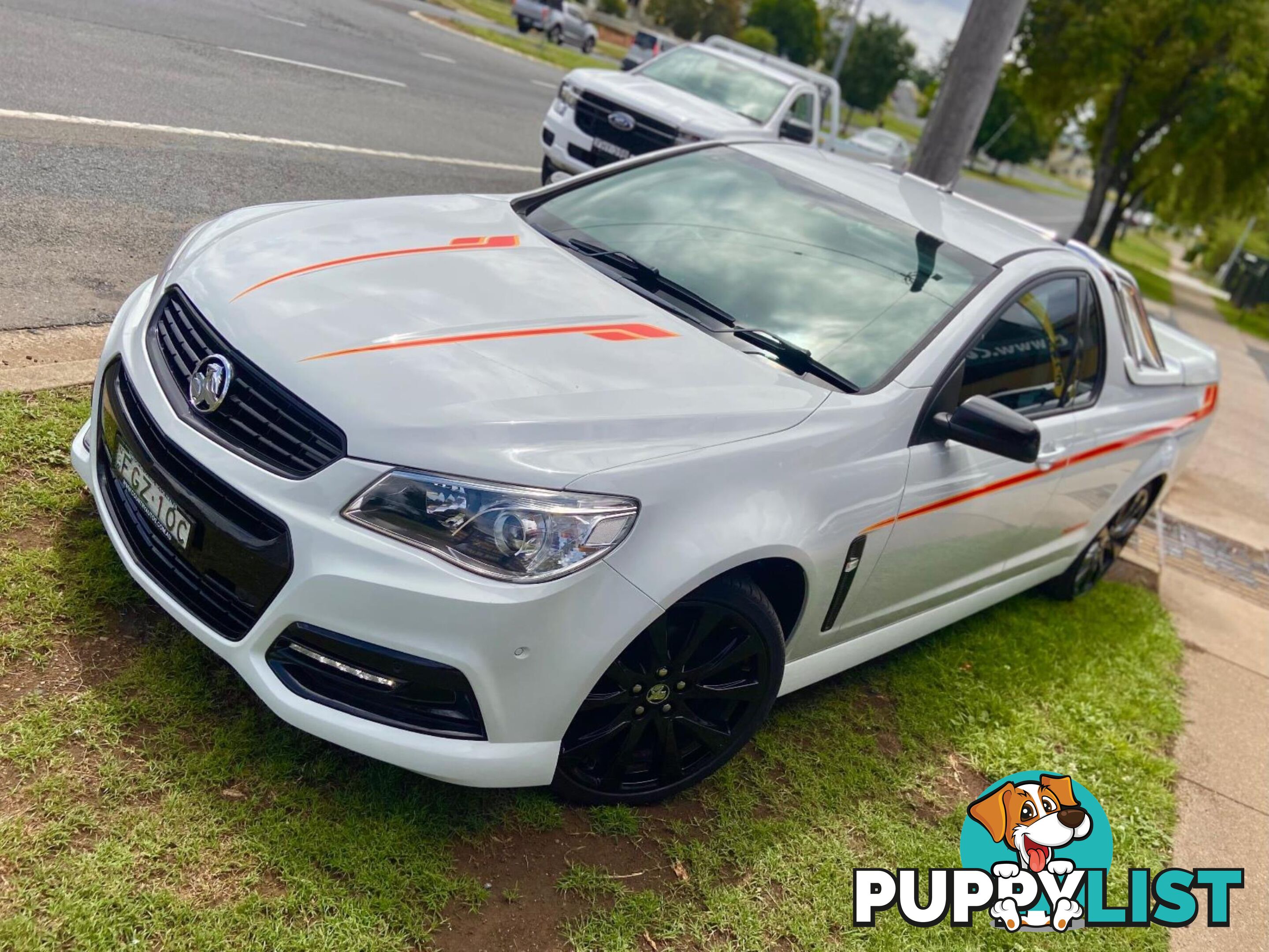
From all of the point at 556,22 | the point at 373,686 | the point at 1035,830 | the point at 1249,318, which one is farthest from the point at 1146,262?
the point at 373,686

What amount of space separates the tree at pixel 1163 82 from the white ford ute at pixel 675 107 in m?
16.5

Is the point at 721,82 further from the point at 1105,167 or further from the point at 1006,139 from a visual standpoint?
the point at 1006,139

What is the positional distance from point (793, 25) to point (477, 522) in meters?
74.7

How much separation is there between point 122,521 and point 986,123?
262ft

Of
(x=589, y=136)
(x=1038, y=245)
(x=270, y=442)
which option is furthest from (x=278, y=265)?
(x=589, y=136)

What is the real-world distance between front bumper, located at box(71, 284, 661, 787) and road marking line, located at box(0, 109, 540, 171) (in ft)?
17.7

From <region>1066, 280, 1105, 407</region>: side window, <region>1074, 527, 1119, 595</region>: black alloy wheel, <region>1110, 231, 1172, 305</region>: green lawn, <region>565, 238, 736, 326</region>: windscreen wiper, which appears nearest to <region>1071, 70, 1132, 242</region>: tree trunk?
<region>1110, 231, 1172, 305</region>: green lawn

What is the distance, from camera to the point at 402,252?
131 inches

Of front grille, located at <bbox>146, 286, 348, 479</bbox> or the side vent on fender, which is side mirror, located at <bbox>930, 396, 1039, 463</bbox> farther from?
front grille, located at <bbox>146, 286, 348, 479</bbox>

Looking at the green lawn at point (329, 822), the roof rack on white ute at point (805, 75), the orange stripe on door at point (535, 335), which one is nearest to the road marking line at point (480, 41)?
the roof rack on white ute at point (805, 75)

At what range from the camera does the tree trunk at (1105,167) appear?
92.8 feet

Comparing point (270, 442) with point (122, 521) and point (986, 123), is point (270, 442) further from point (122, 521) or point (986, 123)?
point (986, 123)

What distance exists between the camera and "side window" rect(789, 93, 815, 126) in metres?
11.7

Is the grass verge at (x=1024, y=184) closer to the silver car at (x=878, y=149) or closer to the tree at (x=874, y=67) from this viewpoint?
the tree at (x=874, y=67)
